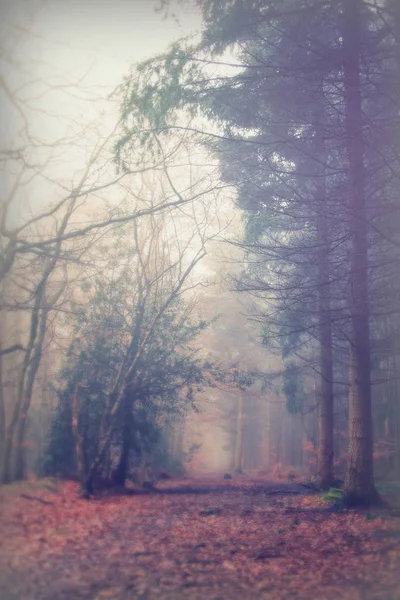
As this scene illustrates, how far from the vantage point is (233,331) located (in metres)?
28.5

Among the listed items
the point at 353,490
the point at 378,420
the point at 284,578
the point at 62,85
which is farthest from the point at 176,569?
the point at 378,420

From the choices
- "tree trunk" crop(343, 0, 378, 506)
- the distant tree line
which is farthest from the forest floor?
the distant tree line

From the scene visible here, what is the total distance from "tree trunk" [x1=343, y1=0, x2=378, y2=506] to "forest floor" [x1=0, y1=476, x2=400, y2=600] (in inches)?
26.0

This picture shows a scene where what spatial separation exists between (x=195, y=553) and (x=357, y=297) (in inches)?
213

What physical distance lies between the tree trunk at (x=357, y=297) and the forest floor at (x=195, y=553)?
2.17 feet

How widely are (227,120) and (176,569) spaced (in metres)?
8.62

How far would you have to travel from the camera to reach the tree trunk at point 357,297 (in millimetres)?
7609

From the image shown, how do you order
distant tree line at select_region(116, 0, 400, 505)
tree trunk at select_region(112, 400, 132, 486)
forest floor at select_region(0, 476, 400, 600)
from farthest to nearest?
tree trunk at select_region(112, 400, 132, 486) < distant tree line at select_region(116, 0, 400, 505) < forest floor at select_region(0, 476, 400, 600)

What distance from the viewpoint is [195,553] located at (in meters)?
5.56

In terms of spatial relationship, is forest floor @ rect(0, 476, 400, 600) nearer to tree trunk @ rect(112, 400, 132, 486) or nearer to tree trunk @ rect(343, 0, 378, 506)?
tree trunk @ rect(343, 0, 378, 506)

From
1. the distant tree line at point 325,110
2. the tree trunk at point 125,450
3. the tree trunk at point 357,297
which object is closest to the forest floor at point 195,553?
the tree trunk at point 357,297

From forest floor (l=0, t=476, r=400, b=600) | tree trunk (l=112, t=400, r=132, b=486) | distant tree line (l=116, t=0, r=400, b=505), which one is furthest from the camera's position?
tree trunk (l=112, t=400, r=132, b=486)

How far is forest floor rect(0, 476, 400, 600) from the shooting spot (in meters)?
4.42

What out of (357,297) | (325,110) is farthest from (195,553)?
(325,110)
